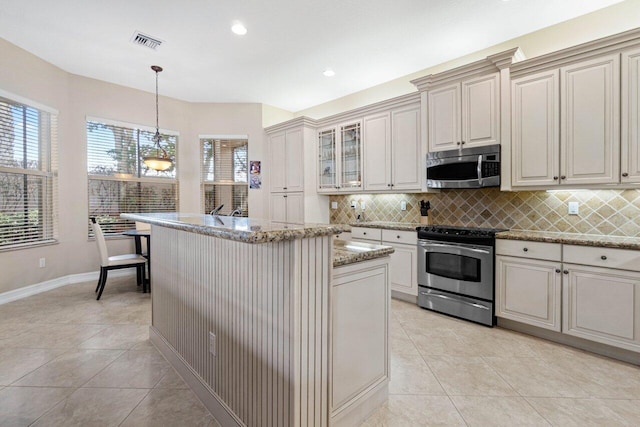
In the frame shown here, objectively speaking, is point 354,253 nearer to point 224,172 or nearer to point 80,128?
point 224,172

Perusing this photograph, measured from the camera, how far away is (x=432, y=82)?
3.37m

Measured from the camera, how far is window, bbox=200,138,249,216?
546 centimetres

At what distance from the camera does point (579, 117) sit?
8.21 feet

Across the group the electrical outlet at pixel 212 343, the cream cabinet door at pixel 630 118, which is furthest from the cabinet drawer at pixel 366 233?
the electrical outlet at pixel 212 343

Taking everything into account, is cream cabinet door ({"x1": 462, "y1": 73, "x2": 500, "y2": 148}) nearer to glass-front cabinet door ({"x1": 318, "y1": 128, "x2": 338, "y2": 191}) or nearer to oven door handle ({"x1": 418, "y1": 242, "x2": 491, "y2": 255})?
oven door handle ({"x1": 418, "y1": 242, "x2": 491, "y2": 255})

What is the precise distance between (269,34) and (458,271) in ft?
10.7

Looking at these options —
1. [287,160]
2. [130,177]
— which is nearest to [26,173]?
[130,177]

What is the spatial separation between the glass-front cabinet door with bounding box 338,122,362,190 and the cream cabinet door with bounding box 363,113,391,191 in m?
0.13

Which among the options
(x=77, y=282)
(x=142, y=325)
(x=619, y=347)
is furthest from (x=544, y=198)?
(x=77, y=282)

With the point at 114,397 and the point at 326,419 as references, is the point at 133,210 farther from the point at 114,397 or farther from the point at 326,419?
the point at 326,419

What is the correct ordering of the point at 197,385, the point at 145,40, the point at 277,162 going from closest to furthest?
the point at 197,385
the point at 145,40
the point at 277,162

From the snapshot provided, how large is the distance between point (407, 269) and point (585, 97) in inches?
89.2

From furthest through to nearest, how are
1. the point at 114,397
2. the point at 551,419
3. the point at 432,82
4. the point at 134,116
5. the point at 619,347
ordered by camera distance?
the point at 134,116, the point at 432,82, the point at 619,347, the point at 114,397, the point at 551,419

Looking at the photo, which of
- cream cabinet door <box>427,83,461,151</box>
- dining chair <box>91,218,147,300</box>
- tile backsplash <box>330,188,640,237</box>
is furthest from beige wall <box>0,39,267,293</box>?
cream cabinet door <box>427,83,461,151</box>
